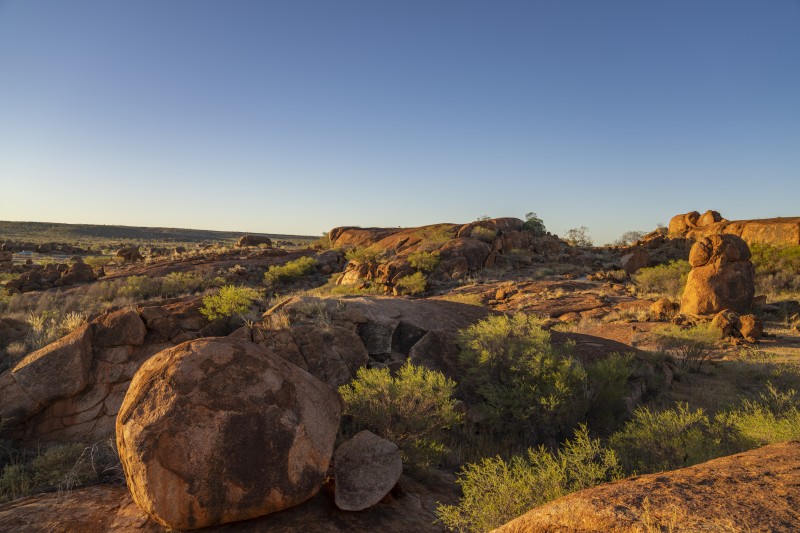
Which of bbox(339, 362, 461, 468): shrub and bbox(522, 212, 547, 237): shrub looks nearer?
bbox(339, 362, 461, 468): shrub

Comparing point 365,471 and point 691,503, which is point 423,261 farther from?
point 691,503

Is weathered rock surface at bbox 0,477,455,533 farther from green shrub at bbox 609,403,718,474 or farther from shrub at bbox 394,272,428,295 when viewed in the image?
shrub at bbox 394,272,428,295

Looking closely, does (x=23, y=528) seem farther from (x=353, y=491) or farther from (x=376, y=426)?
(x=376, y=426)

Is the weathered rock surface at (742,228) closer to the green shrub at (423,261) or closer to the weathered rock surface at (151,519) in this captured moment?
the green shrub at (423,261)

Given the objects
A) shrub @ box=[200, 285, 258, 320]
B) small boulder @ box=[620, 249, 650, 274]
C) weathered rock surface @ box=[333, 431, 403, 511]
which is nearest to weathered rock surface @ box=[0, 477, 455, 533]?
weathered rock surface @ box=[333, 431, 403, 511]

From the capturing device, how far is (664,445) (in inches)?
181

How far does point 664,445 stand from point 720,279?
12.5 metres

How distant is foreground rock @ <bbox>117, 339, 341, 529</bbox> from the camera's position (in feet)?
11.7

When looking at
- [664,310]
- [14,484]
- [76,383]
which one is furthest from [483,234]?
[14,484]

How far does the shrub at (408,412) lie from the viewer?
17.1 feet

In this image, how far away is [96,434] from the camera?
605 centimetres

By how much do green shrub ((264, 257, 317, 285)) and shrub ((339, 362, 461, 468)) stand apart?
1771 centimetres

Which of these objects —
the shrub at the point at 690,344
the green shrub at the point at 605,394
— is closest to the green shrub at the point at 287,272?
the shrub at the point at 690,344

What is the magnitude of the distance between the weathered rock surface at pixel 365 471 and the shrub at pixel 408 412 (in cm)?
72
